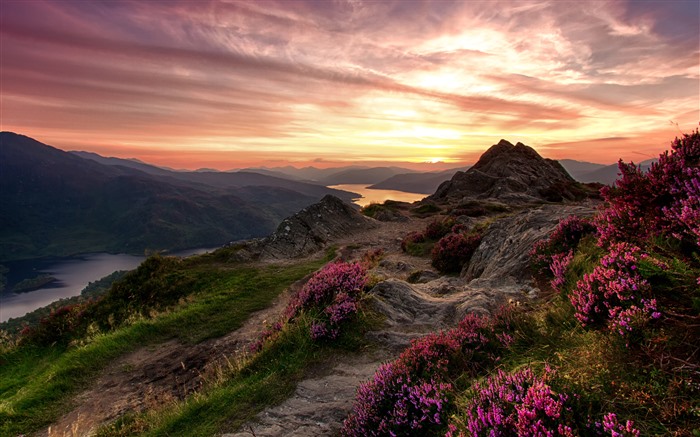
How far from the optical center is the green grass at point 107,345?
1045cm

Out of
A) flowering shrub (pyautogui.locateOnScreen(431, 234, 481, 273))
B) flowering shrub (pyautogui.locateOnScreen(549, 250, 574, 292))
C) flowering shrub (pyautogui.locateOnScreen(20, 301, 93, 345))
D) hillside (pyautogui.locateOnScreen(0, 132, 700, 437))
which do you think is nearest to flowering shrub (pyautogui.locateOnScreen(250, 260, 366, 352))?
hillside (pyautogui.locateOnScreen(0, 132, 700, 437))

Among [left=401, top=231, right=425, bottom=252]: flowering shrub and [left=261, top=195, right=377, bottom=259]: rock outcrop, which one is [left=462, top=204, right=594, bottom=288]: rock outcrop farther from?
[left=261, top=195, right=377, bottom=259]: rock outcrop

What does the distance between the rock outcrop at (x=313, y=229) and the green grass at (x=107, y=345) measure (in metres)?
7.81

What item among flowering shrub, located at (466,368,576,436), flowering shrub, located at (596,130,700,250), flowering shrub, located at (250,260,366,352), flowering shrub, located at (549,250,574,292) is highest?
flowering shrub, located at (596,130,700,250)

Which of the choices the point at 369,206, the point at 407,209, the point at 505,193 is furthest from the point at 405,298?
the point at 505,193

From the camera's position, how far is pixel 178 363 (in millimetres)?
12547

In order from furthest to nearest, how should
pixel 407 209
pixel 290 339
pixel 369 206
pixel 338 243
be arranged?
pixel 407 209, pixel 369 206, pixel 338 243, pixel 290 339

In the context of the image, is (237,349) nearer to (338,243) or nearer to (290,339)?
(290,339)

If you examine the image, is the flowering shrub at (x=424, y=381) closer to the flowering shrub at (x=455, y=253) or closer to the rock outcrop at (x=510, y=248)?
the rock outcrop at (x=510, y=248)

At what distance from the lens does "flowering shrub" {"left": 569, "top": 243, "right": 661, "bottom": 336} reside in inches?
148

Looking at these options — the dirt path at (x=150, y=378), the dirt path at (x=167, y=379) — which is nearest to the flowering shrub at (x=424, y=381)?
the dirt path at (x=167, y=379)

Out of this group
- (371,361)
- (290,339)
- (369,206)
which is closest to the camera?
(371,361)

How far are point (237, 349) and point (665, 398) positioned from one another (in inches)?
501

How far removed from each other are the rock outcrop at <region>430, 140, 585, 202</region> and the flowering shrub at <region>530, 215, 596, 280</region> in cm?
4753
